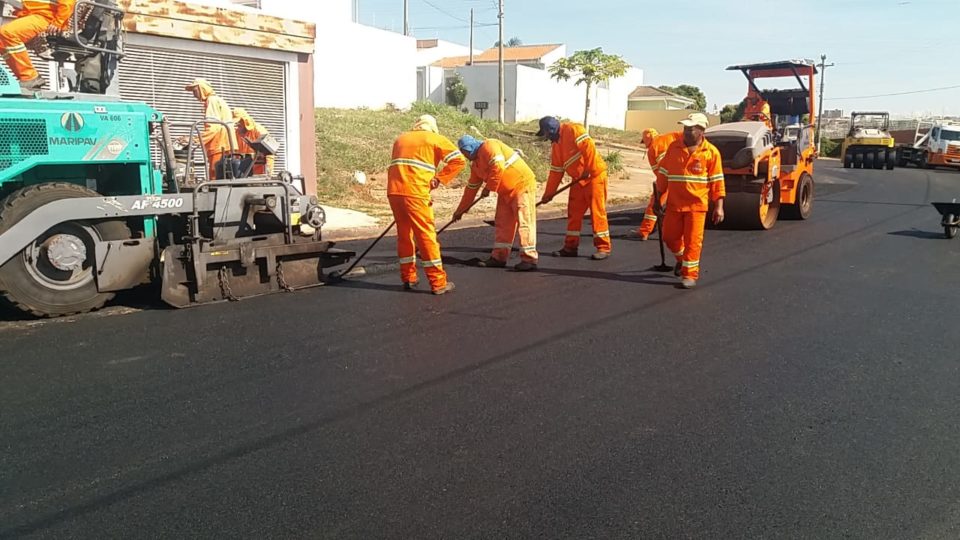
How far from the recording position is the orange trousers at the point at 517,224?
8250 millimetres

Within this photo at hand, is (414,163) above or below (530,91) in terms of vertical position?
below

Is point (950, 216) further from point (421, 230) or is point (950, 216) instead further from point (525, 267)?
point (421, 230)

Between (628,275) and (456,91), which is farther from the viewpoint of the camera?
(456,91)

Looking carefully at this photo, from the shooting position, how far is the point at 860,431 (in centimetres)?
412

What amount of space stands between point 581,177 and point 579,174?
0.07 metres

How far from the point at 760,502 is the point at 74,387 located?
3.79 m

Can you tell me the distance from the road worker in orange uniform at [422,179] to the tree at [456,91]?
1519 inches

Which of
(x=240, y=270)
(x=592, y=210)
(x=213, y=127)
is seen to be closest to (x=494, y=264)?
(x=592, y=210)

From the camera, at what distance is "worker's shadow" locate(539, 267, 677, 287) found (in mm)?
8031

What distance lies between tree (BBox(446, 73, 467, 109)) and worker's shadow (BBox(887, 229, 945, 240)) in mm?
34764

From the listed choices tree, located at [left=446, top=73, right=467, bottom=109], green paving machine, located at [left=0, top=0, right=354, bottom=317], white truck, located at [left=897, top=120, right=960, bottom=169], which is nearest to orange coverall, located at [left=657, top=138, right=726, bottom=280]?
green paving machine, located at [left=0, top=0, right=354, bottom=317]

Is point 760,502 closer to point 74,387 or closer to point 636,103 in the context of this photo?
point 74,387

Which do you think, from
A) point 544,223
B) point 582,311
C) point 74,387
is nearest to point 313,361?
point 74,387

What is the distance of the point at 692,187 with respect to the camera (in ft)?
25.3
